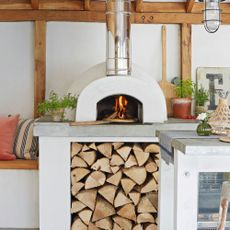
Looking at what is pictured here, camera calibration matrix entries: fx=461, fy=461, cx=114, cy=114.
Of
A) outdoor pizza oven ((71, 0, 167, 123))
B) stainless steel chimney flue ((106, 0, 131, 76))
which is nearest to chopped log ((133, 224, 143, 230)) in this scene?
outdoor pizza oven ((71, 0, 167, 123))

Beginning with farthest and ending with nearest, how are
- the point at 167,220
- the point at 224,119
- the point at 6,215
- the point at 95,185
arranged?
1. the point at 6,215
2. the point at 95,185
3. the point at 167,220
4. the point at 224,119

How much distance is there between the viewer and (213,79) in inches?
215

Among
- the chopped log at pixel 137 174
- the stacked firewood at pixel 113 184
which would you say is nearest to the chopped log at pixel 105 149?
the stacked firewood at pixel 113 184

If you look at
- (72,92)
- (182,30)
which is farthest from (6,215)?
(182,30)

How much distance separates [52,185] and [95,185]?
41cm

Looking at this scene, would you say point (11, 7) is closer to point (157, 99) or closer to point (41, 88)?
point (41, 88)

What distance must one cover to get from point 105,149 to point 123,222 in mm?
722

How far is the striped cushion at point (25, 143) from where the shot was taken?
4.92 m

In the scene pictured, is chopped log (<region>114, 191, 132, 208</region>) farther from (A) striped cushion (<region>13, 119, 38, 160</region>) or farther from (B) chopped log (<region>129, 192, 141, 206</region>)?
(A) striped cushion (<region>13, 119, 38, 160</region>)

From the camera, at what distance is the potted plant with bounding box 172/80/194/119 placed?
5.16m

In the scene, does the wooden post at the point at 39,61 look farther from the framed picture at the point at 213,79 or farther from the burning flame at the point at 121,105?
the framed picture at the point at 213,79

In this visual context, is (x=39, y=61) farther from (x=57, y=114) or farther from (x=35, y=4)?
(x=57, y=114)

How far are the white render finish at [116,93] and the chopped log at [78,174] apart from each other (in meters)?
0.48

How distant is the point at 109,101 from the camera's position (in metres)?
4.87
